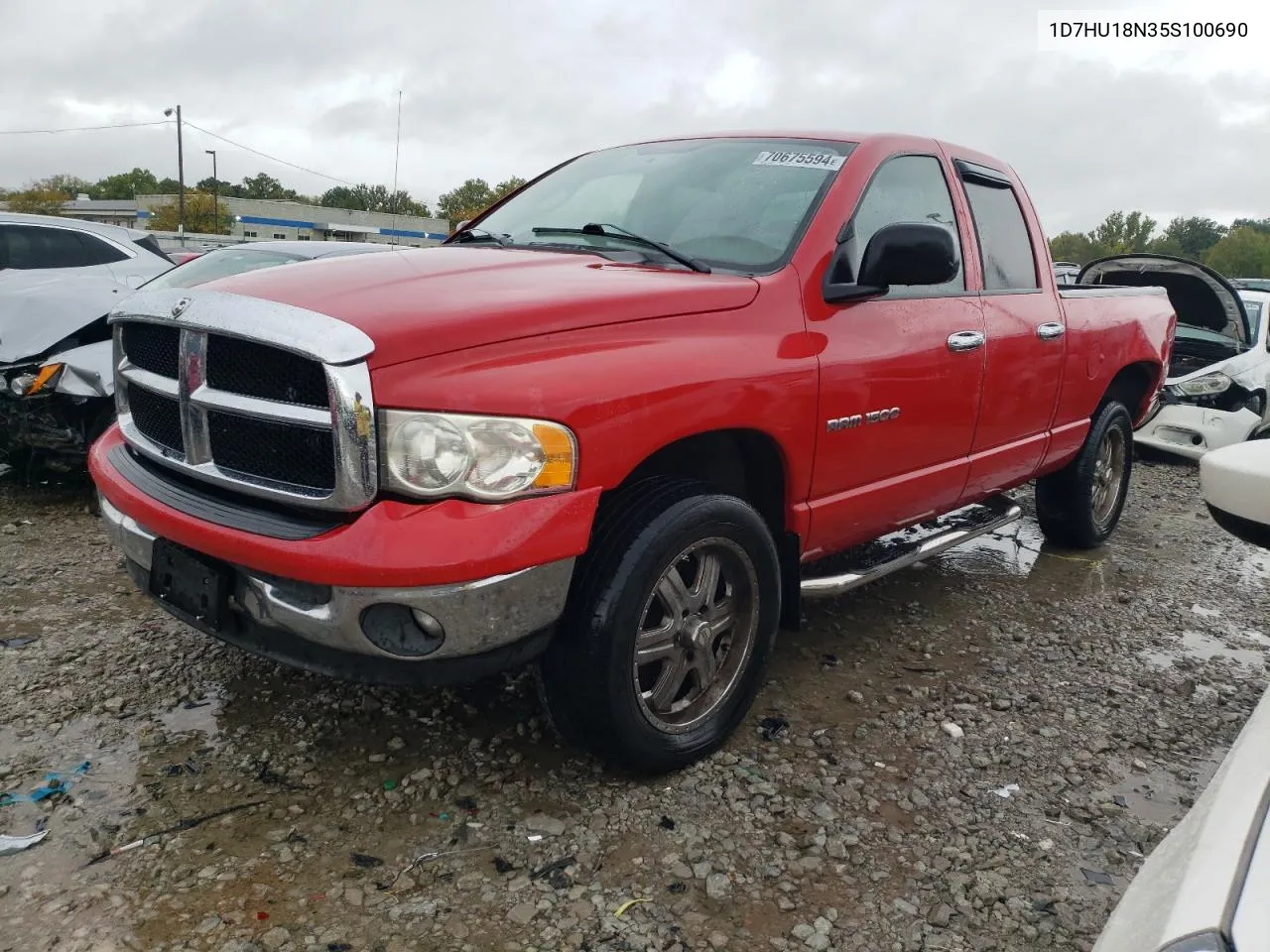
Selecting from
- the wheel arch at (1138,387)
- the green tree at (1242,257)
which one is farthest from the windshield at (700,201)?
the green tree at (1242,257)

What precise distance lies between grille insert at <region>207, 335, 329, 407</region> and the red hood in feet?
0.44

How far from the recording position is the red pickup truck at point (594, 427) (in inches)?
85.0

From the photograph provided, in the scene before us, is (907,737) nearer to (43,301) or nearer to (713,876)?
(713,876)

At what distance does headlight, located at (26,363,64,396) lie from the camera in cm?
492

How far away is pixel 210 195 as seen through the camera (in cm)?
6706

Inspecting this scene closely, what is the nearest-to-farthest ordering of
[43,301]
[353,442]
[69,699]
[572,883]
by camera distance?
[353,442]
[572,883]
[69,699]
[43,301]

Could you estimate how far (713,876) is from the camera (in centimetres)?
236

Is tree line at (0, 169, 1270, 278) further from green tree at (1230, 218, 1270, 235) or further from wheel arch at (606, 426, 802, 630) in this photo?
wheel arch at (606, 426, 802, 630)

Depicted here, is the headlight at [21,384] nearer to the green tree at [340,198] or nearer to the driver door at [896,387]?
the driver door at [896,387]

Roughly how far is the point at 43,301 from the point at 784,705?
464 centimetres

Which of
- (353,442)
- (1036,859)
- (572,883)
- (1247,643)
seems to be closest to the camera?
(353,442)

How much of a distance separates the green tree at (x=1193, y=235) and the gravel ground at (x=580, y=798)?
105473 mm

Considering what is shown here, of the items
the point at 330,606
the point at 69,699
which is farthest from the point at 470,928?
the point at 69,699

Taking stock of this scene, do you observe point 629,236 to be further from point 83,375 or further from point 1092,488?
point 83,375
